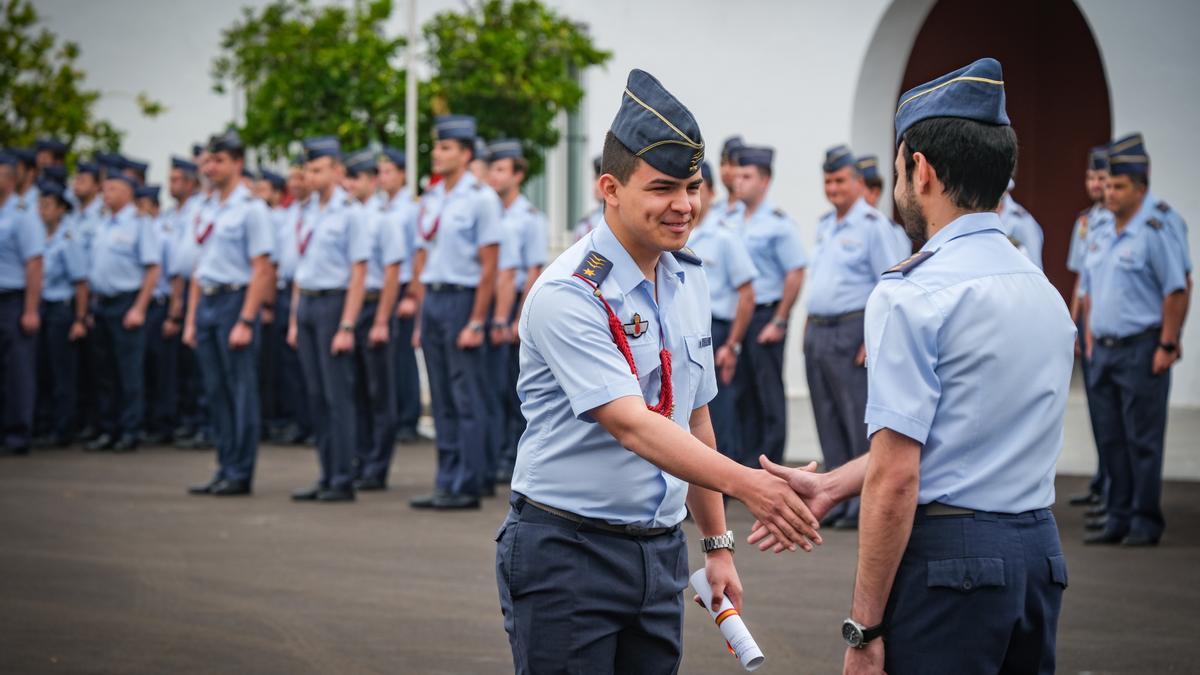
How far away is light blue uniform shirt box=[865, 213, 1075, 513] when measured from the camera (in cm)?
273

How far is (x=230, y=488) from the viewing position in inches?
391

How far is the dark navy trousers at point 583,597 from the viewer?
3035 millimetres

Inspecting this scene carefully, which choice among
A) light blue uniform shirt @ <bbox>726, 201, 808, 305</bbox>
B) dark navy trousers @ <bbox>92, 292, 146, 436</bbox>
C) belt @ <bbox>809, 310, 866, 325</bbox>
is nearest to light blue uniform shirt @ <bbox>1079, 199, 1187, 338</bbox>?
belt @ <bbox>809, 310, 866, 325</bbox>

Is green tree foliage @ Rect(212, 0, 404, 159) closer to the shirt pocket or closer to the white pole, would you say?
the white pole

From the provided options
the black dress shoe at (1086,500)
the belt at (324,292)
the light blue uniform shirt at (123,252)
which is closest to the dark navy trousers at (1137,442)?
the black dress shoe at (1086,500)

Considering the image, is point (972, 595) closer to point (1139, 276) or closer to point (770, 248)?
point (1139, 276)

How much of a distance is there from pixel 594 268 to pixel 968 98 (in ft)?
2.72

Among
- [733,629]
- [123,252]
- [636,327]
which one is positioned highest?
[636,327]

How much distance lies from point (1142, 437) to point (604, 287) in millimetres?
5862

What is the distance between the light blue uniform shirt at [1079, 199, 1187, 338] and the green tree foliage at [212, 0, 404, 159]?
8.35 meters

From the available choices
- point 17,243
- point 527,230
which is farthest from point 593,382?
point 17,243

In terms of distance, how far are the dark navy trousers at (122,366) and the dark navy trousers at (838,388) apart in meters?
6.52

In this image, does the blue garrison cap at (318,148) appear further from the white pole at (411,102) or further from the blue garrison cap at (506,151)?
the white pole at (411,102)

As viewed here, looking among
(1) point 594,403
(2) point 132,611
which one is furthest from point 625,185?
(2) point 132,611
